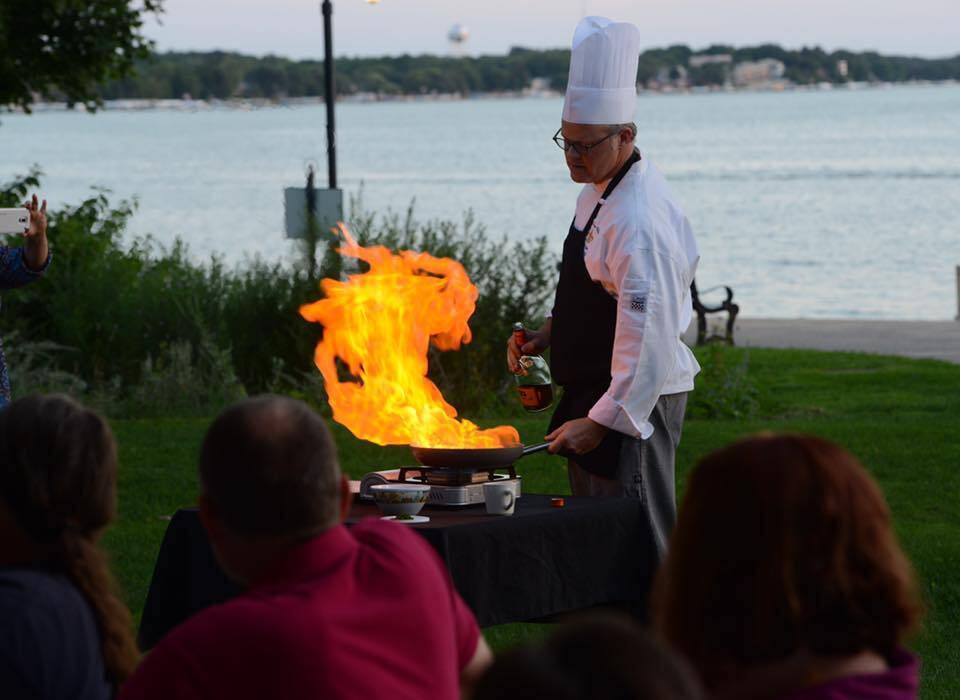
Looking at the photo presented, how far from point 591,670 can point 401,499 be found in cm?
313

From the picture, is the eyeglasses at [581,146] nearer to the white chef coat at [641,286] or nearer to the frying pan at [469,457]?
the white chef coat at [641,286]

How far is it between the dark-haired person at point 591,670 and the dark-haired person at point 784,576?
0.65m

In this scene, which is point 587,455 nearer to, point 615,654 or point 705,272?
point 615,654

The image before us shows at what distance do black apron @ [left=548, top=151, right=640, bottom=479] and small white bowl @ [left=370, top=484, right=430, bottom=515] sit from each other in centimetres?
78

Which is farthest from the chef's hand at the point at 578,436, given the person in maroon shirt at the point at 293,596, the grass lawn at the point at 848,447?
the person in maroon shirt at the point at 293,596

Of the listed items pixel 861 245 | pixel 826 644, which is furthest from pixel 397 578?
pixel 861 245

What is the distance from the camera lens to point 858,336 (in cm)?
1902

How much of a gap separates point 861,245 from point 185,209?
2899 cm

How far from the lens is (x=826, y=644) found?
2293 mm

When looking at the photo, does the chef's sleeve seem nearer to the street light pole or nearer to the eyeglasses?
the eyeglasses

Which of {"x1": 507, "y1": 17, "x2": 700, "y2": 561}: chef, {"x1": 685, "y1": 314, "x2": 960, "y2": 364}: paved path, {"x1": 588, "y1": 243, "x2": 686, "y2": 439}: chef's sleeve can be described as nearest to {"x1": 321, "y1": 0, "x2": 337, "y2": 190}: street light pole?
{"x1": 685, "y1": 314, "x2": 960, "y2": 364}: paved path

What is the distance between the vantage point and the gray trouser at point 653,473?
5.27 m

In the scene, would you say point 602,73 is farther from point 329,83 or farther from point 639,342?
point 329,83

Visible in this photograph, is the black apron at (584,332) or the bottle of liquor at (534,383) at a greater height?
the black apron at (584,332)
